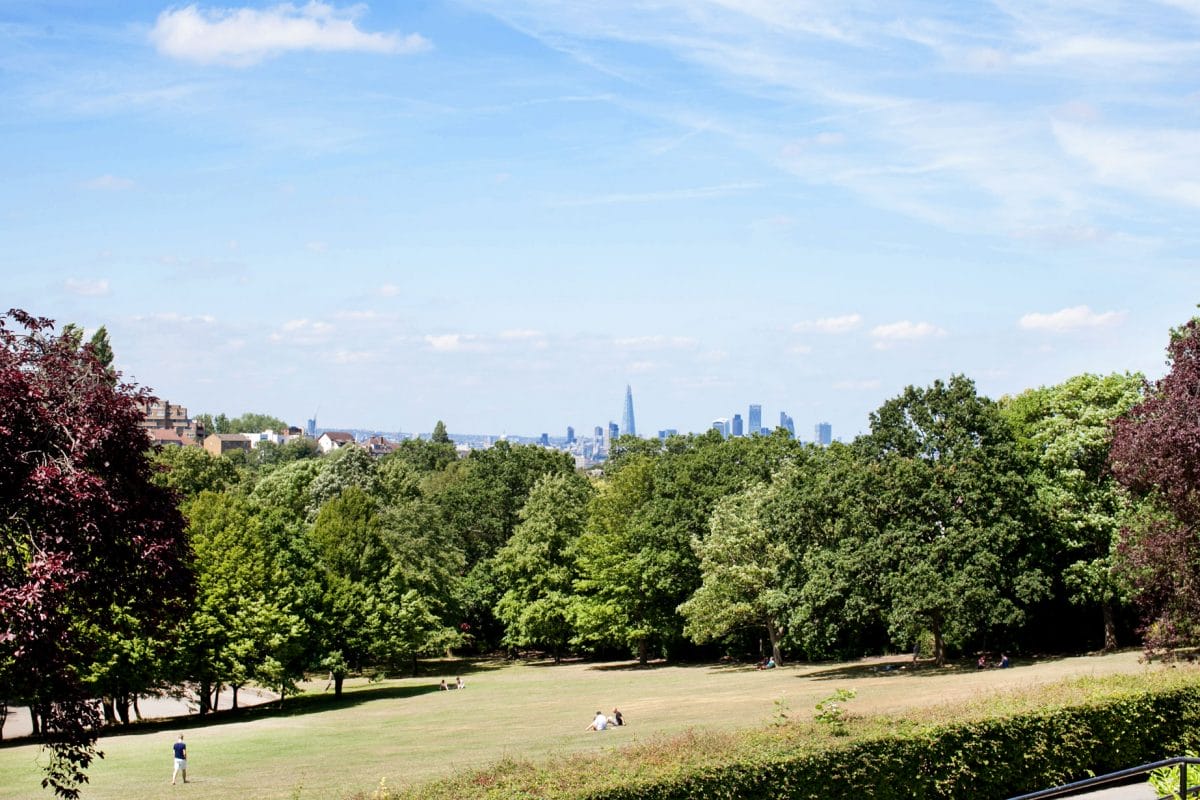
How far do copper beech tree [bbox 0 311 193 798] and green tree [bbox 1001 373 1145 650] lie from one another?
45811mm

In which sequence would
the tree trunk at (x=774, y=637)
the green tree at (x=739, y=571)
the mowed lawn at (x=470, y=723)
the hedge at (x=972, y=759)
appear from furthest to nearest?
1. the tree trunk at (x=774, y=637)
2. the green tree at (x=739, y=571)
3. the mowed lawn at (x=470, y=723)
4. the hedge at (x=972, y=759)

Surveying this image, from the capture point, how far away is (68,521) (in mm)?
18406

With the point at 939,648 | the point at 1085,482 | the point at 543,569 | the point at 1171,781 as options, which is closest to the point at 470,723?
the point at 939,648

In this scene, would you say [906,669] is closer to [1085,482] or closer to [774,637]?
[774,637]

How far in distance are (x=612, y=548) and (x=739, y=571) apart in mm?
14325

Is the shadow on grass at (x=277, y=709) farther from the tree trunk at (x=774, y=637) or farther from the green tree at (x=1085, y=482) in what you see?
the green tree at (x=1085, y=482)

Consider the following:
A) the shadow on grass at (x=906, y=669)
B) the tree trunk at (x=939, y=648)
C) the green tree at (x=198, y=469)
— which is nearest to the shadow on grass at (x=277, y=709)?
the green tree at (x=198, y=469)

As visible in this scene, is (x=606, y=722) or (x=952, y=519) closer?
(x=606, y=722)

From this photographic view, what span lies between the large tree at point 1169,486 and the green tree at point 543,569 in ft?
138

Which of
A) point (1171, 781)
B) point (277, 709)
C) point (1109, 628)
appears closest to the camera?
point (1171, 781)

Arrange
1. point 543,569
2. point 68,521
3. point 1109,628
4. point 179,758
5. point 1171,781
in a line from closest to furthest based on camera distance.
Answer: point 1171,781 → point 68,521 → point 179,758 → point 1109,628 → point 543,569

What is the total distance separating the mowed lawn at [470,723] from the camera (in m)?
36.9

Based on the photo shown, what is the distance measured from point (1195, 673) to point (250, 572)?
43.2 meters

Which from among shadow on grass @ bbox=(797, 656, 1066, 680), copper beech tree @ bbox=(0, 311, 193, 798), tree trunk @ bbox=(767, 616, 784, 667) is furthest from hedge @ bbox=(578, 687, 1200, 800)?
tree trunk @ bbox=(767, 616, 784, 667)
